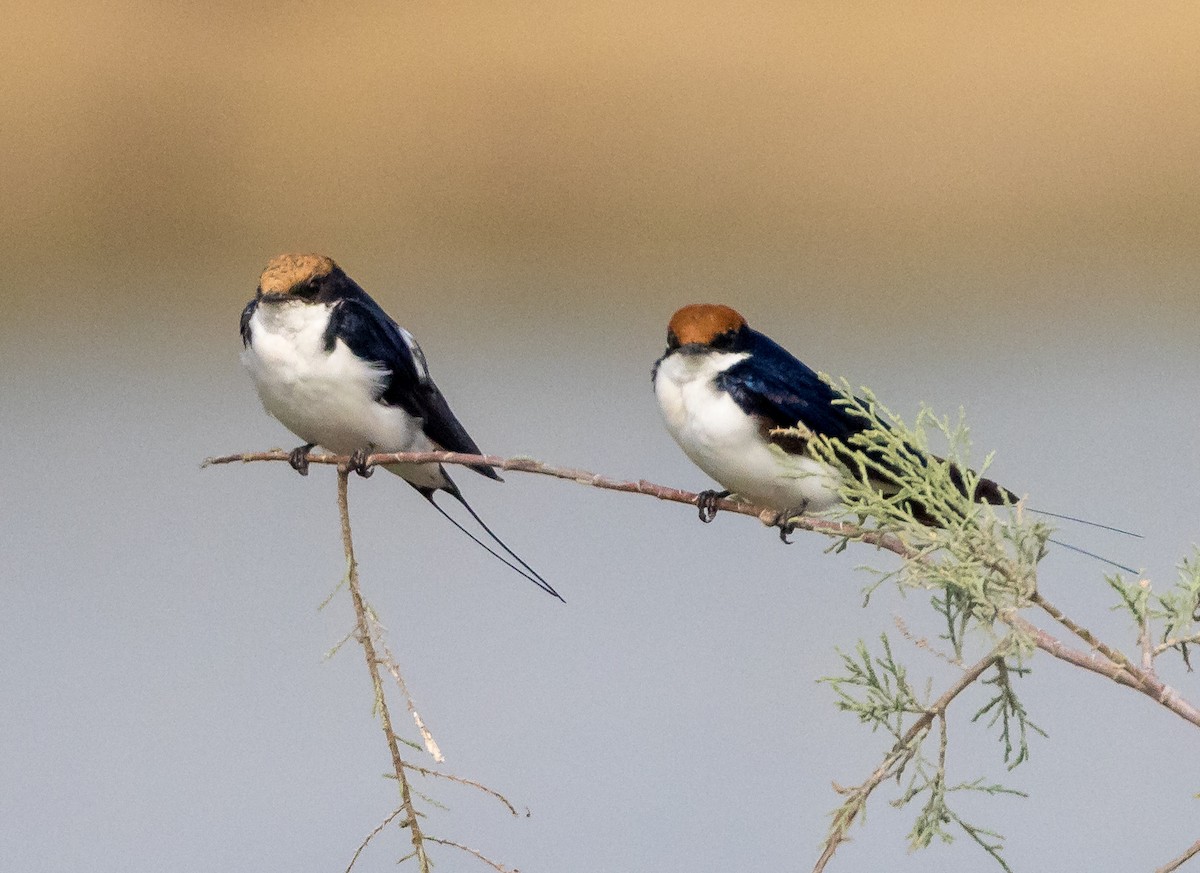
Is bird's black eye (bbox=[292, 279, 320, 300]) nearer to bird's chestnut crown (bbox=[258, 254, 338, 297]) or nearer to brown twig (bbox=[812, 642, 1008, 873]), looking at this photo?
bird's chestnut crown (bbox=[258, 254, 338, 297])

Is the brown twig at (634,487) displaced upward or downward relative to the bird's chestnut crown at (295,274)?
downward

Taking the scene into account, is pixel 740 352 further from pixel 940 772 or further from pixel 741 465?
pixel 940 772

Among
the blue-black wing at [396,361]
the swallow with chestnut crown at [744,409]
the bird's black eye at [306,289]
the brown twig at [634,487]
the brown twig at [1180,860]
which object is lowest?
the brown twig at [1180,860]

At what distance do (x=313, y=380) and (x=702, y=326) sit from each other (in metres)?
0.36

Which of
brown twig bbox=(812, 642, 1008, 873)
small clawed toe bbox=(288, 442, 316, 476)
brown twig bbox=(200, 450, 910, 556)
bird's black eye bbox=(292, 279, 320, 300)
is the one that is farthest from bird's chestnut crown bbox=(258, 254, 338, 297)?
brown twig bbox=(812, 642, 1008, 873)

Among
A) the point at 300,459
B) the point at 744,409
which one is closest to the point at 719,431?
the point at 744,409

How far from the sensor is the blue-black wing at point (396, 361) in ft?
4.00

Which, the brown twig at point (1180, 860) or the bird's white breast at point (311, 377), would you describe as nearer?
the brown twig at point (1180, 860)

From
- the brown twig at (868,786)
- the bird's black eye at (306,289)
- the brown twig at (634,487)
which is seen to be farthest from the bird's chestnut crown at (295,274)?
the brown twig at (868,786)

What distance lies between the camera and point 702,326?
1.01 m

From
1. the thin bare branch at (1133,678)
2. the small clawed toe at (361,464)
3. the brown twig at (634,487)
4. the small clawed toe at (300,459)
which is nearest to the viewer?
Answer: the thin bare branch at (1133,678)

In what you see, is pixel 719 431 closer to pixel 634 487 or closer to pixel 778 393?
pixel 778 393

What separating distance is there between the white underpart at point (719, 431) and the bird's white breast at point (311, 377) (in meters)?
0.29

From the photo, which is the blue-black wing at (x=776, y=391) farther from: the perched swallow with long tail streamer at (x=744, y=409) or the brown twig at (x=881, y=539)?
the brown twig at (x=881, y=539)
